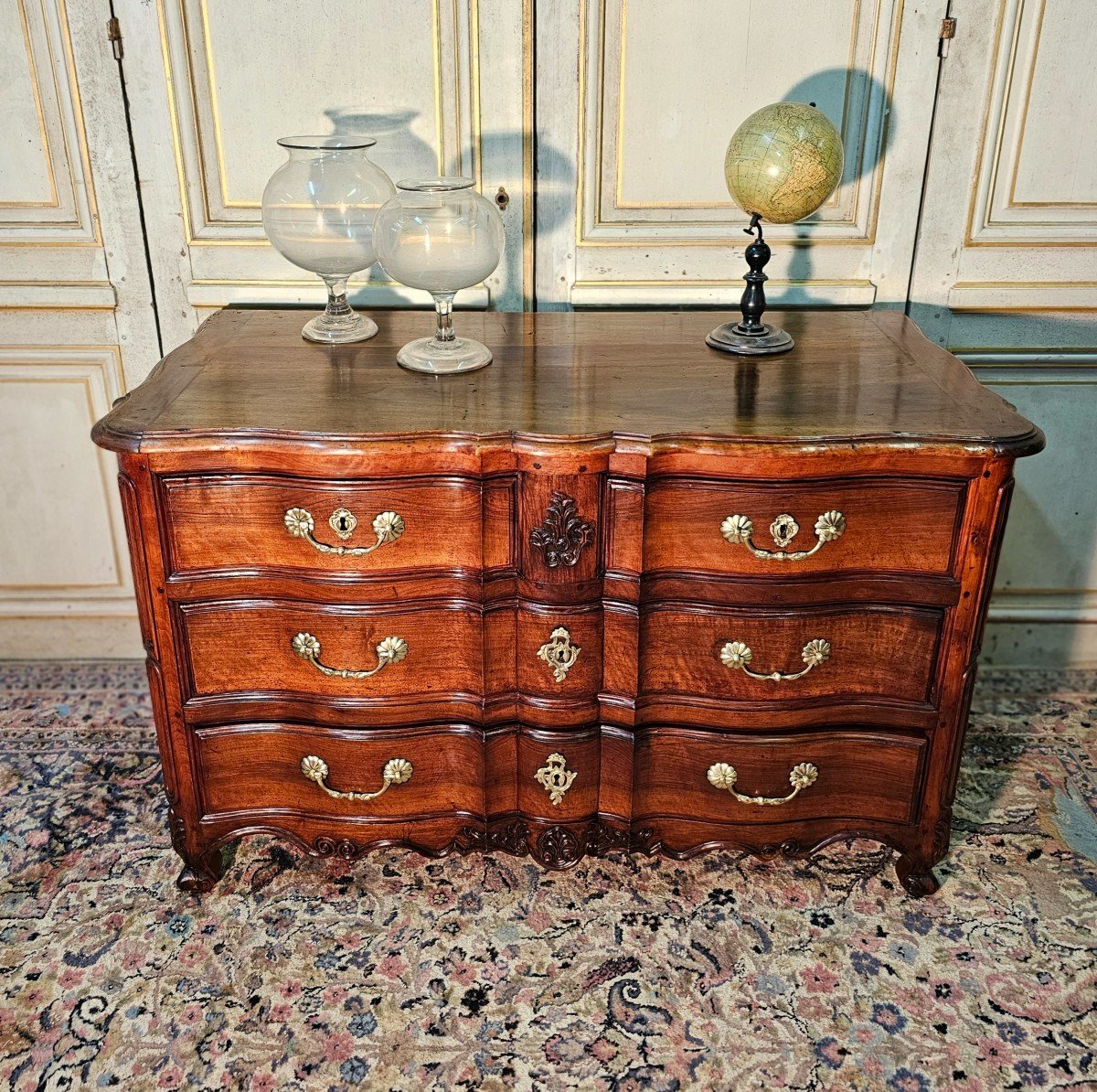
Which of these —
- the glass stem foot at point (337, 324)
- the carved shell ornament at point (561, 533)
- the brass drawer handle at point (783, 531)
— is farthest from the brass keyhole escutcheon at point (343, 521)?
the brass drawer handle at point (783, 531)

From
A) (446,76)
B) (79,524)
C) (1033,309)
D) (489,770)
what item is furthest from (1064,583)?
(79,524)

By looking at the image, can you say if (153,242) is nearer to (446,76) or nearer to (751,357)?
(446,76)

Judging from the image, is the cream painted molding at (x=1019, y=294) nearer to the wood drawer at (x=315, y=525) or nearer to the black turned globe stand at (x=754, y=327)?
the black turned globe stand at (x=754, y=327)

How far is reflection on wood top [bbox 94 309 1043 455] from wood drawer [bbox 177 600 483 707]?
354mm

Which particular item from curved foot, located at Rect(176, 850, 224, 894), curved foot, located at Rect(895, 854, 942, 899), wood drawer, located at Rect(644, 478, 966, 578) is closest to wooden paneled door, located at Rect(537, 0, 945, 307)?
wood drawer, located at Rect(644, 478, 966, 578)

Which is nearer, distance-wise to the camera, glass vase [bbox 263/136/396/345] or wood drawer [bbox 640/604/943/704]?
wood drawer [bbox 640/604/943/704]

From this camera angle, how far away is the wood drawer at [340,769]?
2080mm

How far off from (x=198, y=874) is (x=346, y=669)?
23.4 inches

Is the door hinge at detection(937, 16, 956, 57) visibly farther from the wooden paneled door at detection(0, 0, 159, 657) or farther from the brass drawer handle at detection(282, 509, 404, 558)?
the wooden paneled door at detection(0, 0, 159, 657)

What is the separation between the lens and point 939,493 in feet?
6.14

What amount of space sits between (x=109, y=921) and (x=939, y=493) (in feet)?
6.01

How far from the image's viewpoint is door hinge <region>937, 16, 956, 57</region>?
2.34 meters

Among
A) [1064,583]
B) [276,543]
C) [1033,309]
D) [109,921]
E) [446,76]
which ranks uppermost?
[446,76]

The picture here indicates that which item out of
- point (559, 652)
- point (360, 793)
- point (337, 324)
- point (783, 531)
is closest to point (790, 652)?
point (783, 531)
